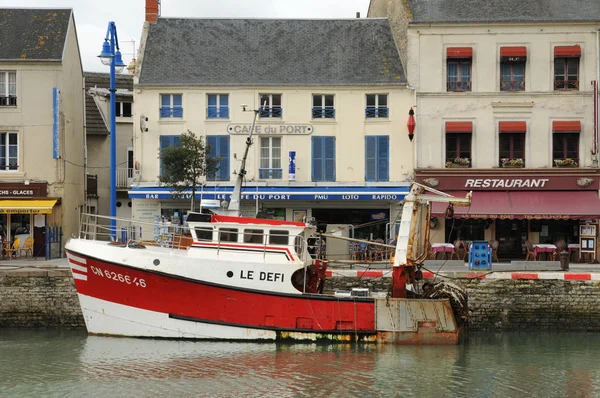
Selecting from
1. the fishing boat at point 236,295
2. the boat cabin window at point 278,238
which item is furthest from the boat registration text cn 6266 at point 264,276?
the boat cabin window at point 278,238

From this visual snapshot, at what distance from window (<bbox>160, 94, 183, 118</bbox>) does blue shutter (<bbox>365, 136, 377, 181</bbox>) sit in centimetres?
682

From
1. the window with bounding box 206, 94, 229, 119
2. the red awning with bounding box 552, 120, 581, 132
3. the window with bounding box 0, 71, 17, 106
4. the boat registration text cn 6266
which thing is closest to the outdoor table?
the red awning with bounding box 552, 120, 581, 132

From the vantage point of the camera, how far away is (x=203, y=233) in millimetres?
22047

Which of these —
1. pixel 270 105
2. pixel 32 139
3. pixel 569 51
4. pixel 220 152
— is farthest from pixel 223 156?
pixel 569 51

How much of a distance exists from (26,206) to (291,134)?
956 cm

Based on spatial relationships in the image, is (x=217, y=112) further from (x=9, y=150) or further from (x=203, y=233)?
(x=203, y=233)

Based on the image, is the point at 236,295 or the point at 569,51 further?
the point at 569,51

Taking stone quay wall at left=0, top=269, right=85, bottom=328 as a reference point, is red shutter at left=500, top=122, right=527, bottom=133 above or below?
above

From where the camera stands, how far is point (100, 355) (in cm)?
2066

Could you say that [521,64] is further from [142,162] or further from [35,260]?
[35,260]

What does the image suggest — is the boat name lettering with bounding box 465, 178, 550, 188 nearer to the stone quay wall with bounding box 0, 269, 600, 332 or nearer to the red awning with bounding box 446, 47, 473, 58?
the red awning with bounding box 446, 47, 473, 58

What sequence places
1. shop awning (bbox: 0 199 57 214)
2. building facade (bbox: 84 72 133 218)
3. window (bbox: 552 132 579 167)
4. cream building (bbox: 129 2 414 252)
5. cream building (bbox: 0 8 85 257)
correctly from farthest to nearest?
building facade (bbox: 84 72 133 218), cream building (bbox: 129 2 414 252), window (bbox: 552 132 579 167), cream building (bbox: 0 8 85 257), shop awning (bbox: 0 199 57 214)

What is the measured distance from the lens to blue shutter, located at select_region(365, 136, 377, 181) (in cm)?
3256

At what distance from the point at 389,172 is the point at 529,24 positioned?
7.14 metres
